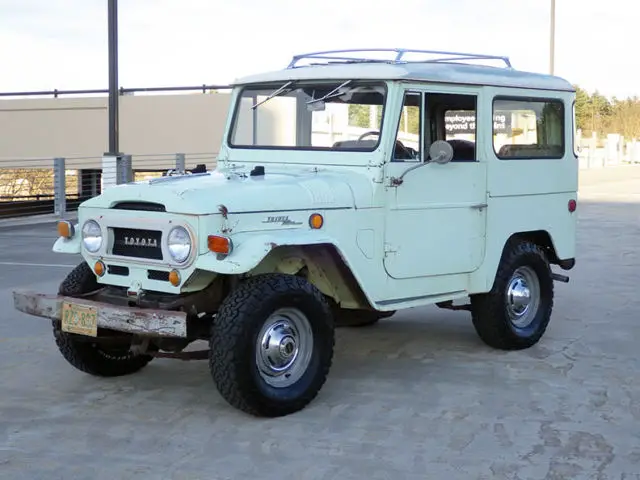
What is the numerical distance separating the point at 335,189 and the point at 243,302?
1068 millimetres

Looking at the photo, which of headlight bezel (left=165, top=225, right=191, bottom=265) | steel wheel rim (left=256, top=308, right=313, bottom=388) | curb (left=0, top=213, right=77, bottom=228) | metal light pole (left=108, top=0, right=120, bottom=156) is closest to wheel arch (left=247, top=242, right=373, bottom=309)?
steel wheel rim (left=256, top=308, right=313, bottom=388)

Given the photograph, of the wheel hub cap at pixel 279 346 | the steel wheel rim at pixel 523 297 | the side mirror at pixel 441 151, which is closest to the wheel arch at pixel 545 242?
the steel wheel rim at pixel 523 297

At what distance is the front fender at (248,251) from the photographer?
16.4 feet

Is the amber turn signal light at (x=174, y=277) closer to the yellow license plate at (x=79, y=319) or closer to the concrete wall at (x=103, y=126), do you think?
the yellow license plate at (x=79, y=319)

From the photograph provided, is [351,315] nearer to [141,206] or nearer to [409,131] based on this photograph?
[409,131]

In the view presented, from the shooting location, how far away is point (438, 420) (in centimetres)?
530

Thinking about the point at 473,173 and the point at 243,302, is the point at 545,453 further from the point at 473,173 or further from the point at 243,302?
the point at 473,173

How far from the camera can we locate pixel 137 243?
18.0 feet

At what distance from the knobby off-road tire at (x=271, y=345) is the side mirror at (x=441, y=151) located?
4.41ft

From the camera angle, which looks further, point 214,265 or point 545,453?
point 214,265

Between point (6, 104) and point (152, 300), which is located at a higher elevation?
point (6, 104)

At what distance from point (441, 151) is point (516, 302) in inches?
→ 64.7

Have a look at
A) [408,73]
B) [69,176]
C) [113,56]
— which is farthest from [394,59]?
[69,176]

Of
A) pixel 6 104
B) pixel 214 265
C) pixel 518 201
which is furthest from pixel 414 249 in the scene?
pixel 6 104
